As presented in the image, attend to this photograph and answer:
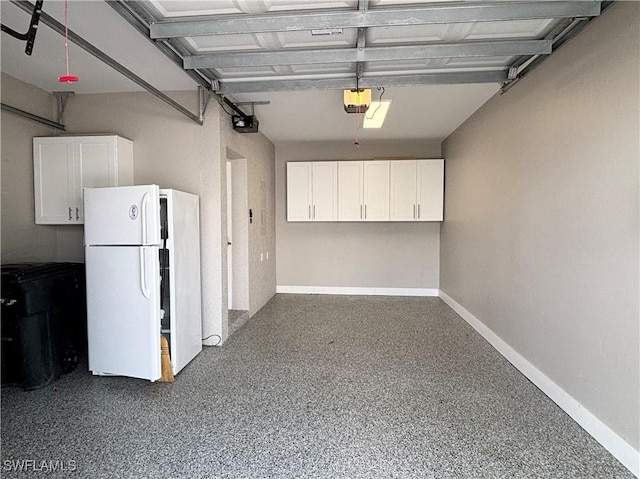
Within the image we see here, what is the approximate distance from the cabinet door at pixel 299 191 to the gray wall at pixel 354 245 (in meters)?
0.42

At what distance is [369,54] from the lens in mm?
2576

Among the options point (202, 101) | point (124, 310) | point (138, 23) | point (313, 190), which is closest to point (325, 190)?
point (313, 190)

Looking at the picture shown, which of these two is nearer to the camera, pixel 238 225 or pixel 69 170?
pixel 69 170

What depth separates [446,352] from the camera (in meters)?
3.56

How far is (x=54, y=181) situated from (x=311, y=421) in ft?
11.2

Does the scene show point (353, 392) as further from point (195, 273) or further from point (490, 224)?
point (490, 224)

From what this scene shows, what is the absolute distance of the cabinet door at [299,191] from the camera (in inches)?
229

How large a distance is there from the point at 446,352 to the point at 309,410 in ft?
5.76

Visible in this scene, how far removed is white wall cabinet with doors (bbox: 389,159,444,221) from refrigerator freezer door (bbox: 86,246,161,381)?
158 inches

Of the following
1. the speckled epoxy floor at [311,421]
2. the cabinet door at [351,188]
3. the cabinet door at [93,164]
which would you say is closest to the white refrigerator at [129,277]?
the speckled epoxy floor at [311,421]

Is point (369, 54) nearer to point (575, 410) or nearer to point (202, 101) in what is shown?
point (202, 101)

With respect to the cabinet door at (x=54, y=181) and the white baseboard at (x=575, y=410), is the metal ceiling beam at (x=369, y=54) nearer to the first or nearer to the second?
the cabinet door at (x=54, y=181)

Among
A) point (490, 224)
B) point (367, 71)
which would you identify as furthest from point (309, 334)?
point (367, 71)

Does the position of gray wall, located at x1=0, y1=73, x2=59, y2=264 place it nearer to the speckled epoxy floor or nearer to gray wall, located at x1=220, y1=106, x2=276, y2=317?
the speckled epoxy floor
